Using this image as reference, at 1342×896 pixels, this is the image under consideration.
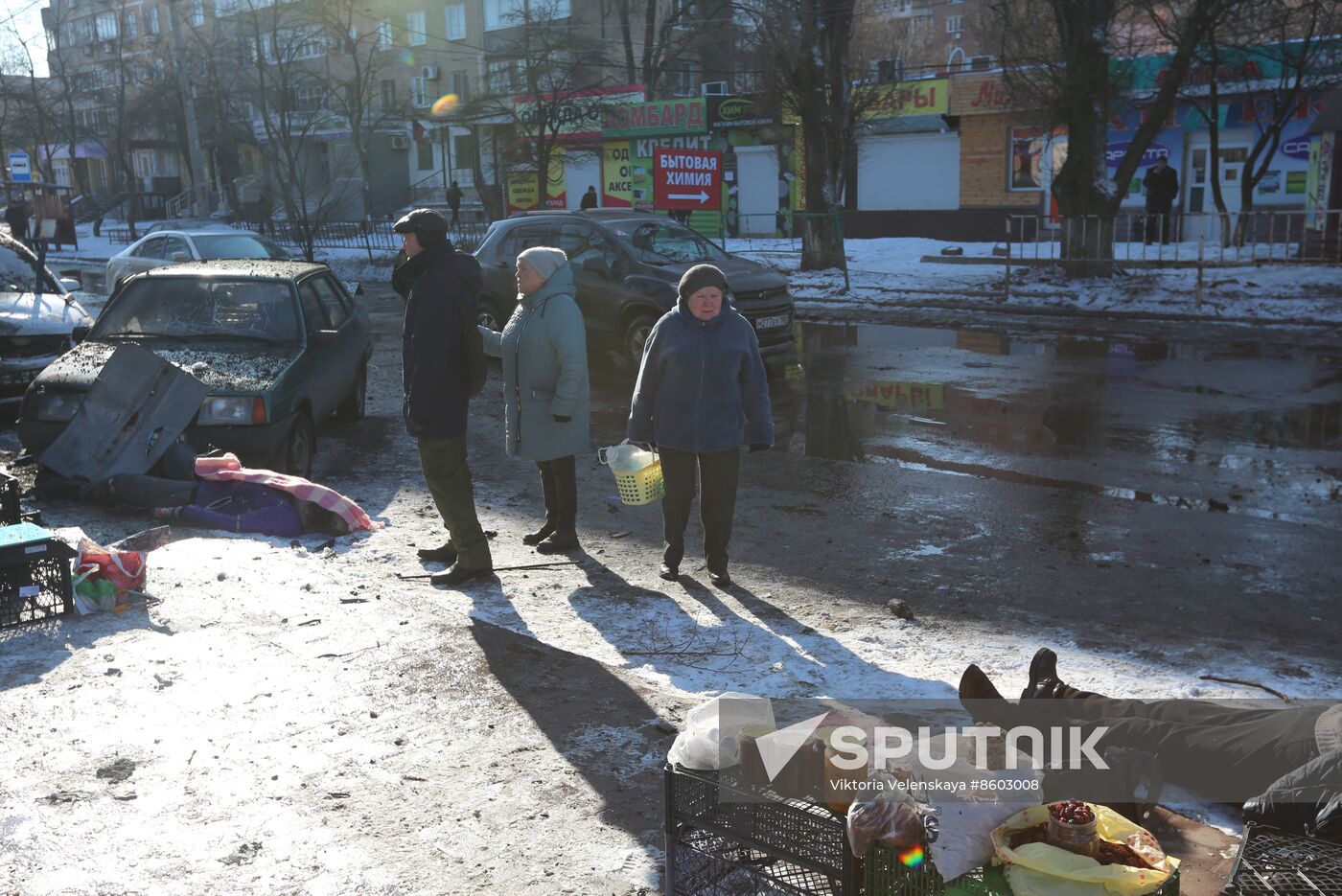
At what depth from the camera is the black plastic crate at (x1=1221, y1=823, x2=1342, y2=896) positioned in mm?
2762

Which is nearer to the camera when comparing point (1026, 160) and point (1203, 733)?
point (1203, 733)

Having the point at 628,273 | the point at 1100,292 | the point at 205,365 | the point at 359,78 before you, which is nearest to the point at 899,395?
the point at 628,273

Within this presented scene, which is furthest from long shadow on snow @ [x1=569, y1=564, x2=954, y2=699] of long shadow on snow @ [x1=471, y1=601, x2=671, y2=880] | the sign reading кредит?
the sign reading кредит

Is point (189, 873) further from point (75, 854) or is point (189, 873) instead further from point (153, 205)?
point (153, 205)

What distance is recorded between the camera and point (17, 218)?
37.1 m

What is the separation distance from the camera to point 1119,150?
33375 mm

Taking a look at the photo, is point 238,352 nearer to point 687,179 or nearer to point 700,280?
point 700,280

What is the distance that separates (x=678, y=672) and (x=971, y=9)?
74.0m

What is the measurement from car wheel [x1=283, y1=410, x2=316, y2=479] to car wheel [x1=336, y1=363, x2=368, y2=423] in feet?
5.61

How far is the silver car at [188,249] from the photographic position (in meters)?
18.9

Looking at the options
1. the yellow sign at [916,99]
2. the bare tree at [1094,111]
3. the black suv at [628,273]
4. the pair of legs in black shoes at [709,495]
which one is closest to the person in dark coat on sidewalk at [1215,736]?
the pair of legs in black shoes at [709,495]

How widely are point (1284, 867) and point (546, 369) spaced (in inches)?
192

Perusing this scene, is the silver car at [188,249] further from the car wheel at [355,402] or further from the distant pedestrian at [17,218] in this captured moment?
the distant pedestrian at [17,218]

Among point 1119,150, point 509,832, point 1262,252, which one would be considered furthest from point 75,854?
point 1119,150
